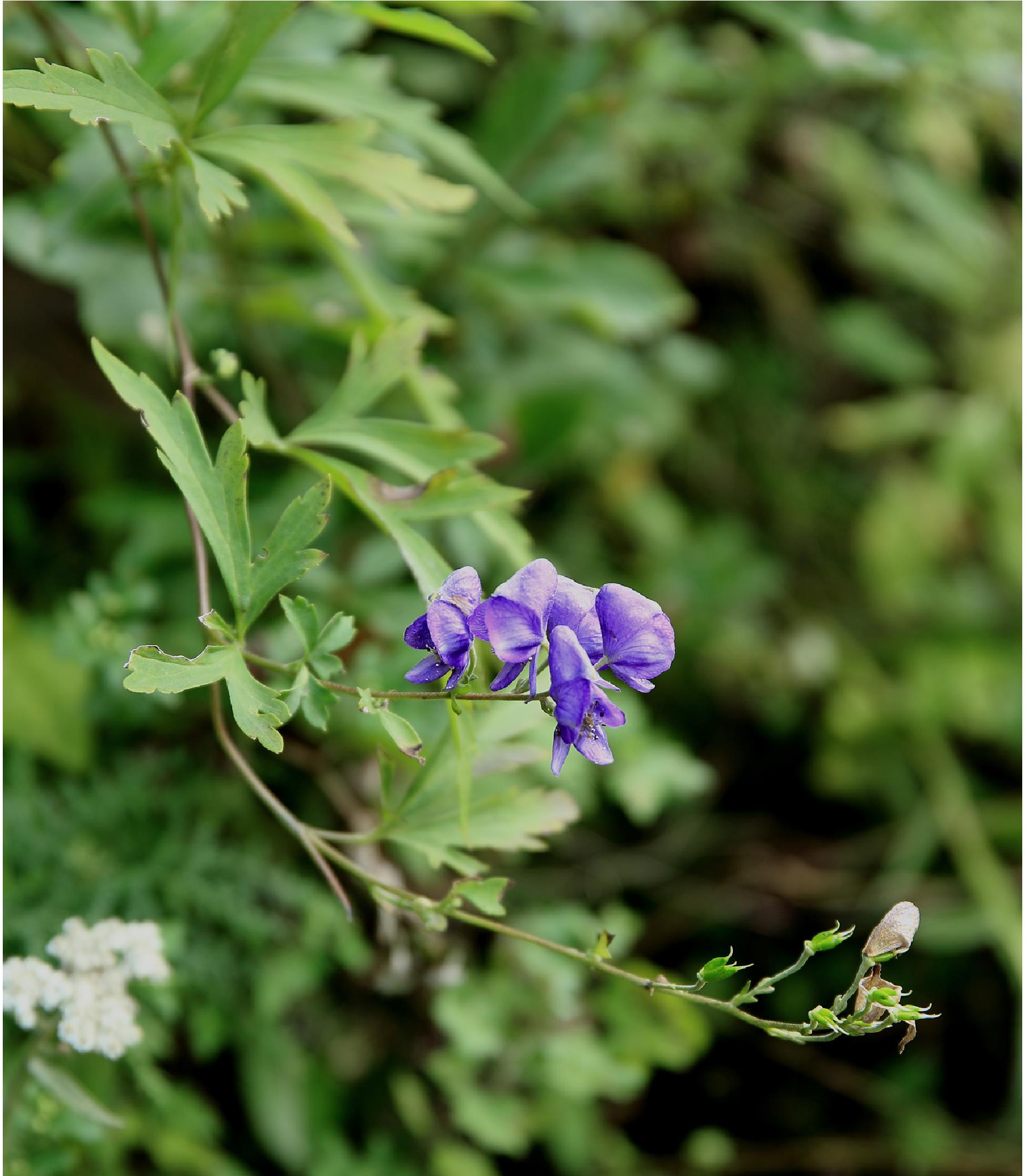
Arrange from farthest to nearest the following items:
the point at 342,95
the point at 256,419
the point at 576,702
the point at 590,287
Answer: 1. the point at 590,287
2. the point at 342,95
3. the point at 256,419
4. the point at 576,702

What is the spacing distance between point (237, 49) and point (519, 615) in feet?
2.38

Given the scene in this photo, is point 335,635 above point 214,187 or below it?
below

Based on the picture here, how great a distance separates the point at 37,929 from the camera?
4.55 feet

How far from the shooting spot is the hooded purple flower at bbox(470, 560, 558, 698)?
92 centimetres

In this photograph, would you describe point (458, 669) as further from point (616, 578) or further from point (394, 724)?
point (616, 578)

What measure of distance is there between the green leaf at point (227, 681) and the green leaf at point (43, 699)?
2.65 feet

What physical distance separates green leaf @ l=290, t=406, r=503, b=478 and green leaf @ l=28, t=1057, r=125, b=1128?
789mm

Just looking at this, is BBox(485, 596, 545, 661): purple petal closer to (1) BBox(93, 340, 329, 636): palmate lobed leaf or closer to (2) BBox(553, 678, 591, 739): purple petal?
(2) BBox(553, 678, 591, 739): purple petal

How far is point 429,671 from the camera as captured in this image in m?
0.97

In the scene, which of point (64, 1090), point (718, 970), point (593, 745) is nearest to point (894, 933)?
point (718, 970)

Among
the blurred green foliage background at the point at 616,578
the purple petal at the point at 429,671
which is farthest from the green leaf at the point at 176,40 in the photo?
the purple petal at the point at 429,671

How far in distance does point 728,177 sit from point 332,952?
7.18ft

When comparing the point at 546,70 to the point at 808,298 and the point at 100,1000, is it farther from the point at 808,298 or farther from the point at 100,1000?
the point at 100,1000

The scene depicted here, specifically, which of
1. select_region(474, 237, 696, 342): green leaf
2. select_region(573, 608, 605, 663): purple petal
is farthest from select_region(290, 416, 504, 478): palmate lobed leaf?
select_region(474, 237, 696, 342): green leaf
